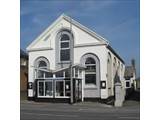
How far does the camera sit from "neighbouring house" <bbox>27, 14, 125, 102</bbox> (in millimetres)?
12266

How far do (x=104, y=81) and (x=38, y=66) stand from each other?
3215 millimetres

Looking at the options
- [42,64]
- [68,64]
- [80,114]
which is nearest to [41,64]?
[42,64]

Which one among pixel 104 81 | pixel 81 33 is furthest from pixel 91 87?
pixel 81 33

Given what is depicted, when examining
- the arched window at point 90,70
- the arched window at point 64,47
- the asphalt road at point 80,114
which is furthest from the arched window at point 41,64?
the asphalt road at point 80,114

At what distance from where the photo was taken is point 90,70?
41.8ft

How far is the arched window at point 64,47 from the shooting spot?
13266 mm

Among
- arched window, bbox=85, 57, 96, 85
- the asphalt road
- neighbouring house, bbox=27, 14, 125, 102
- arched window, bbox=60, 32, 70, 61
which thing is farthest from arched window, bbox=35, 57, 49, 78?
the asphalt road

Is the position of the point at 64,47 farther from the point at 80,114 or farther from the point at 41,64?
the point at 80,114

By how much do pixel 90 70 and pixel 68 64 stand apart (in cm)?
105

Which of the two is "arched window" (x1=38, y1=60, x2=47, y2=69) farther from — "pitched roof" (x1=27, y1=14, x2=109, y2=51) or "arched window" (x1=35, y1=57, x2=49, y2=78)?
"pitched roof" (x1=27, y1=14, x2=109, y2=51)

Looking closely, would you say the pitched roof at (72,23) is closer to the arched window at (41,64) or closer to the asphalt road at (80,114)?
the arched window at (41,64)
